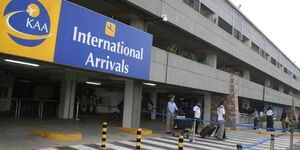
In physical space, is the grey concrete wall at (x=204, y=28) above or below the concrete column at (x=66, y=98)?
above

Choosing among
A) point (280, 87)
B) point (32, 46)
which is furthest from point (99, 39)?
point (280, 87)

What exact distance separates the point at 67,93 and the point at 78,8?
8225 millimetres

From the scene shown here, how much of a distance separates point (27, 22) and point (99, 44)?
9.99 feet

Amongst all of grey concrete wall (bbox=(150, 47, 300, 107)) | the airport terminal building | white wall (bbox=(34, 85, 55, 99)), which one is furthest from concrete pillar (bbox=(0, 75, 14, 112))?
grey concrete wall (bbox=(150, 47, 300, 107))

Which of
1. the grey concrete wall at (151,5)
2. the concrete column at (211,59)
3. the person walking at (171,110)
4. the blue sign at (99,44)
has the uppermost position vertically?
the grey concrete wall at (151,5)

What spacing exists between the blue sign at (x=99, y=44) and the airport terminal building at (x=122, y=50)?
0.12ft

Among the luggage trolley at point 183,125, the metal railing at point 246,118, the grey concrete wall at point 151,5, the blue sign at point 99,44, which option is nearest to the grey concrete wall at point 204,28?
the grey concrete wall at point 151,5

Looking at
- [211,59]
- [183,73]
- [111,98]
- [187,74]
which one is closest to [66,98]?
[183,73]

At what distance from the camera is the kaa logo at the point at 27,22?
7.95 meters

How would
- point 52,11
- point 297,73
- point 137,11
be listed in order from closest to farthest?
1. point 52,11
2. point 137,11
3. point 297,73

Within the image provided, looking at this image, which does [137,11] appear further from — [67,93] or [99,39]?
[67,93]

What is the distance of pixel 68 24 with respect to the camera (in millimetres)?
9484

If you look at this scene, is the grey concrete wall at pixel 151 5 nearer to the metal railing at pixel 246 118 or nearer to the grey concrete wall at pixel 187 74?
the grey concrete wall at pixel 187 74

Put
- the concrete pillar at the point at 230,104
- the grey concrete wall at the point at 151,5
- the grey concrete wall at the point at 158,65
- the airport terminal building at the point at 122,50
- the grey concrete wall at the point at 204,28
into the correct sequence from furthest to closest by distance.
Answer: the concrete pillar at the point at 230,104 → the grey concrete wall at the point at 204,28 → the grey concrete wall at the point at 158,65 → the grey concrete wall at the point at 151,5 → the airport terminal building at the point at 122,50
